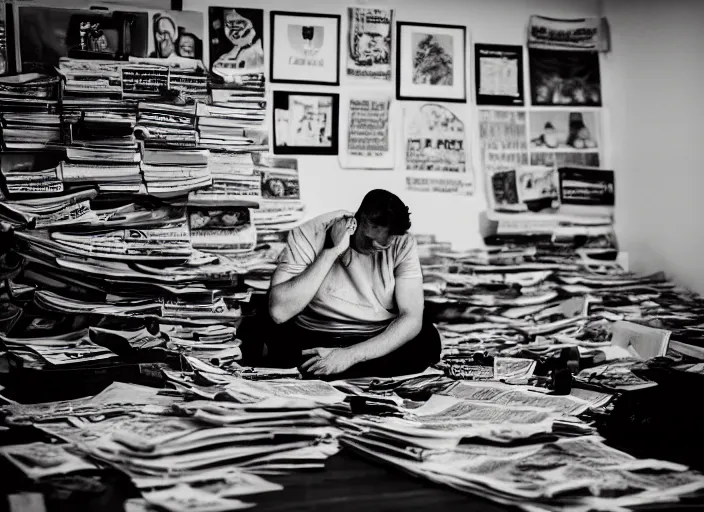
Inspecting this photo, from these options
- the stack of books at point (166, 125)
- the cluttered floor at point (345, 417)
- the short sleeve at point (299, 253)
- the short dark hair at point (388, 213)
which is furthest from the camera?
the stack of books at point (166, 125)

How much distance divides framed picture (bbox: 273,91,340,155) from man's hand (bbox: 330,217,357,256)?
3.58ft

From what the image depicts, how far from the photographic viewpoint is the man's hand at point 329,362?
220cm

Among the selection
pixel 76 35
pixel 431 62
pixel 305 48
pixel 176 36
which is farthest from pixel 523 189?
pixel 76 35

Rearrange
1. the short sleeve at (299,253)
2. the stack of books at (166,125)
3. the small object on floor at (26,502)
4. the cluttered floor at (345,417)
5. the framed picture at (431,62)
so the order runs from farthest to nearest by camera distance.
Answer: the framed picture at (431,62), the stack of books at (166,125), the short sleeve at (299,253), the cluttered floor at (345,417), the small object on floor at (26,502)

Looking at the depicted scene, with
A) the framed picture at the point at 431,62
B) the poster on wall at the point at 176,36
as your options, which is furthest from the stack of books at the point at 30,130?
the framed picture at the point at 431,62

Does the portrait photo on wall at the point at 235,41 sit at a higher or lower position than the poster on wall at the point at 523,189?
higher

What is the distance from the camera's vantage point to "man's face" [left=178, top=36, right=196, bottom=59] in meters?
3.12

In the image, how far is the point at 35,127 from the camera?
116 inches

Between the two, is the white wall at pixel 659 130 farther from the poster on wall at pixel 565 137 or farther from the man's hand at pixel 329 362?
the man's hand at pixel 329 362

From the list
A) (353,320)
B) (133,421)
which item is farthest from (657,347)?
(133,421)

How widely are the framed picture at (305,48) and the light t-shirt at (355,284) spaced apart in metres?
1.14

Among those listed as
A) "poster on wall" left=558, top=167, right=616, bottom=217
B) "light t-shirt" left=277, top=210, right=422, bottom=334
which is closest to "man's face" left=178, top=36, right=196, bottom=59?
"light t-shirt" left=277, top=210, right=422, bottom=334

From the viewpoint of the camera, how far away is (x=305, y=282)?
224 cm

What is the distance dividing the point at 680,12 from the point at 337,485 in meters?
2.82
